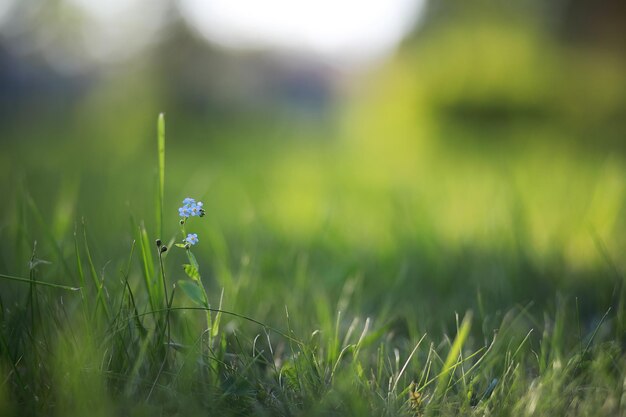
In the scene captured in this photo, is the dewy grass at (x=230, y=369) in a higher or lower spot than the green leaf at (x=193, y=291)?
lower

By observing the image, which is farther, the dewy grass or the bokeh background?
the bokeh background

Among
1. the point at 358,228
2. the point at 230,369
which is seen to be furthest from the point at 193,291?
the point at 358,228

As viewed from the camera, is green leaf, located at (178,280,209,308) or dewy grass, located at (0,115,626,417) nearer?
dewy grass, located at (0,115,626,417)

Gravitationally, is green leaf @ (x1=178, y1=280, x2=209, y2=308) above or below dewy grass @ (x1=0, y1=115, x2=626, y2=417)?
above

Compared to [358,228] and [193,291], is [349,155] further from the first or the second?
[193,291]

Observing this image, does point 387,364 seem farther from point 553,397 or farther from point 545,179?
point 545,179
